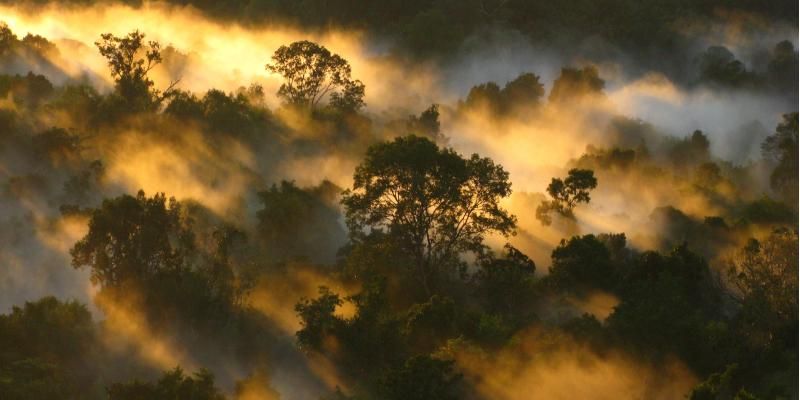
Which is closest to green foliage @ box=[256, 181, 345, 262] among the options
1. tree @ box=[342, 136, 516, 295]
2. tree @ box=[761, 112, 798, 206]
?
tree @ box=[342, 136, 516, 295]

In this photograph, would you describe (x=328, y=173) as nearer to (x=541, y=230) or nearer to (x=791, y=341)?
(x=541, y=230)

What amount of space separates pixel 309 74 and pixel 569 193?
20745 millimetres

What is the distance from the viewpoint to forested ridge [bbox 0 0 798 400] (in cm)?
3744

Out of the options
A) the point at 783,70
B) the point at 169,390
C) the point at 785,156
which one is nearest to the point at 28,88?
the point at 169,390

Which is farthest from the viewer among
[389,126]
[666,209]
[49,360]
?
[389,126]

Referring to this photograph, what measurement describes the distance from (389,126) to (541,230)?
18160mm

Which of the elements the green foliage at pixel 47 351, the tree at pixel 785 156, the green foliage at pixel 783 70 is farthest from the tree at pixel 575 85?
the green foliage at pixel 47 351

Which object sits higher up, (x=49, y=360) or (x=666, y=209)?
(x=666, y=209)

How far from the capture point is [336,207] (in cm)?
5244

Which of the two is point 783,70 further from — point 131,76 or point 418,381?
point 418,381

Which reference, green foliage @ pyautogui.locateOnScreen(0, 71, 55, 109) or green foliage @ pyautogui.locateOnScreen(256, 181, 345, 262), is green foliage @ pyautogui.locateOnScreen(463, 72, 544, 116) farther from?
green foliage @ pyautogui.locateOnScreen(0, 71, 55, 109)

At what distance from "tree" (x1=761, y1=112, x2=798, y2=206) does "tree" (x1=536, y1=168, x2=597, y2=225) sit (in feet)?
57.3

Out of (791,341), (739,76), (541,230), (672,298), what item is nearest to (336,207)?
(541,230)

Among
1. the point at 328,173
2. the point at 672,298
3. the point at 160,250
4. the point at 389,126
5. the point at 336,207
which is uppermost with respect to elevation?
the point at 389,126
